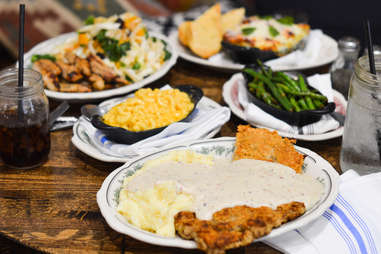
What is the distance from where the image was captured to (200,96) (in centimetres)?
290

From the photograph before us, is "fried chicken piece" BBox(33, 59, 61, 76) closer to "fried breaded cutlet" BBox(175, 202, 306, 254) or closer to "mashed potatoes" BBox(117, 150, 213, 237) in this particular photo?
"mashed potatoes" BBox(117, 150, 213, 237)

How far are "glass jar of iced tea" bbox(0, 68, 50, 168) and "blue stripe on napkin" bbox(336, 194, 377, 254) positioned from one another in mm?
1683

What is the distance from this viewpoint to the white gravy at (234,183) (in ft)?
6.23

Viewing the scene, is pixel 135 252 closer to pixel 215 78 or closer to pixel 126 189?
pixel 126 189

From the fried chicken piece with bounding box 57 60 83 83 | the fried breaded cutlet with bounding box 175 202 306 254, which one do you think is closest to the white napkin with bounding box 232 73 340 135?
the fried breaded cutlet with bounding box 175 202 306 254

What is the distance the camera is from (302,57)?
3.80m

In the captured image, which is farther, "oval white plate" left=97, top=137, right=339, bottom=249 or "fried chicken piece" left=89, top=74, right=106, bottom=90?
"fried chicken piece" left=89, top=74, right=106, bottom=90

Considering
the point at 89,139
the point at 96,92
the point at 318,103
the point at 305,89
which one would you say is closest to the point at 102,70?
the point at 96,92

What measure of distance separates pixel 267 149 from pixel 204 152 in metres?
0.35

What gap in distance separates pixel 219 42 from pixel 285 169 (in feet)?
6.85

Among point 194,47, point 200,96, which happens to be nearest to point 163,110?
point 200,96

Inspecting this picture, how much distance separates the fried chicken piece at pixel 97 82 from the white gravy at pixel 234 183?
136 centimetres

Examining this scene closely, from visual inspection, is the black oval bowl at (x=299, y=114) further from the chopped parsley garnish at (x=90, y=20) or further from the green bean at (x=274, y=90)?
the chopped parsley garnish at (x=90, y=20)

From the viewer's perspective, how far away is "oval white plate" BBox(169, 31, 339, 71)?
3635 mm
